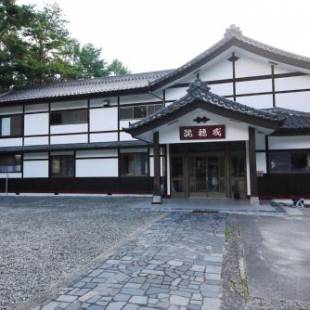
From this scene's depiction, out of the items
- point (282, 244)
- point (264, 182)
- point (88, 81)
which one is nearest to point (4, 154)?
point (88, 81)

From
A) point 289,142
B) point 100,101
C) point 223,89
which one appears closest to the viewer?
point 289,142

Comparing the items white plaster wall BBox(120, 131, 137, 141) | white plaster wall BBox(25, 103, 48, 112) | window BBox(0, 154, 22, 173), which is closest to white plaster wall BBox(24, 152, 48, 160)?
window BBox(0, 154, 22, 173)

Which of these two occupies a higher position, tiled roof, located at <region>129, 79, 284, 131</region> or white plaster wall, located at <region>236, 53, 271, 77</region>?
white plaster wall, located at <region>236, 53, 271, 77</region>

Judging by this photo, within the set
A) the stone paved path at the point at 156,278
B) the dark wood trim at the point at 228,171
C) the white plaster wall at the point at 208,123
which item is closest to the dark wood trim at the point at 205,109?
the white plaster wall at the point at 208,123

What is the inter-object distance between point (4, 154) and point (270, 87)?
15.5m

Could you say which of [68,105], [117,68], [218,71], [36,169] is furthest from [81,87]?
[117,68]

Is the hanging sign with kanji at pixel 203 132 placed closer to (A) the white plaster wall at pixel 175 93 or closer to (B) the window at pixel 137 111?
(A) the white plaster wall at pixel 175 93

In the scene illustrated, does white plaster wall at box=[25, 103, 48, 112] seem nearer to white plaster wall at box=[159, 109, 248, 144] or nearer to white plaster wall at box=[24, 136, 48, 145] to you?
white plaster wall at box=[24, 136, 48, 145]

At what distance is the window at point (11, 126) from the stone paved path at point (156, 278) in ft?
45.1

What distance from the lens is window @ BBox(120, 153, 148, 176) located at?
14.8m

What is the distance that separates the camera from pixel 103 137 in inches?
607

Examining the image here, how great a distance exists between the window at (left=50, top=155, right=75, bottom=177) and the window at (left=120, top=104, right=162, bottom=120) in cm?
388

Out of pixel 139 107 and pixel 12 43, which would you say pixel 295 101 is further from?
pixel 12 43

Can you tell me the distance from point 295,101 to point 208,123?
14.6ft
